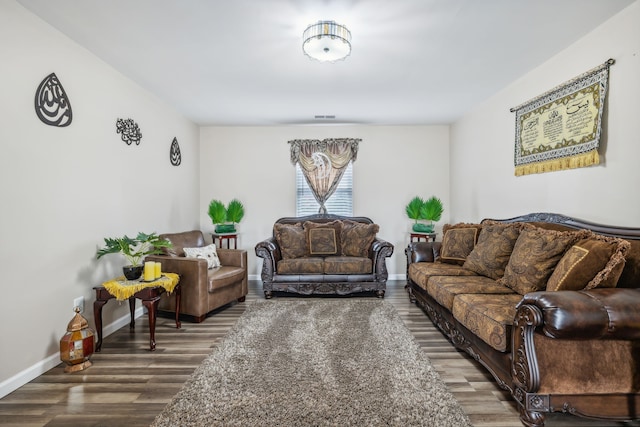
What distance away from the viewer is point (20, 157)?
89.5 inches

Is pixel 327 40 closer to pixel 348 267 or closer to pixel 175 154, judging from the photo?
pixel 348 267

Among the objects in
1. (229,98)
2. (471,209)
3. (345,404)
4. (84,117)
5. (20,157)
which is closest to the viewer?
(345,404)

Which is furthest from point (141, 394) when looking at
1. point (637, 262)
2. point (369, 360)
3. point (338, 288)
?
point (637, 262)

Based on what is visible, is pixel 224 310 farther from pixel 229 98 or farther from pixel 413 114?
pixel 413 114

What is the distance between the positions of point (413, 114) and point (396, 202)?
4.83 feet

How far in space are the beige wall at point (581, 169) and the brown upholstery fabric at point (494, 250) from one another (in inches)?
18.2

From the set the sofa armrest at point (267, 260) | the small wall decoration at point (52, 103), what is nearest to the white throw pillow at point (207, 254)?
the sofa armrest at point (267, 260)

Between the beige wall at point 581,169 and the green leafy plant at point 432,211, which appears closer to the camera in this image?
the beige wall at point 581,169

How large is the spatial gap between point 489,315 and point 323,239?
284 cm

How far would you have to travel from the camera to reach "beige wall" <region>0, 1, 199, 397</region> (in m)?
2.19

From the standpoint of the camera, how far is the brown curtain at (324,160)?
216 inches

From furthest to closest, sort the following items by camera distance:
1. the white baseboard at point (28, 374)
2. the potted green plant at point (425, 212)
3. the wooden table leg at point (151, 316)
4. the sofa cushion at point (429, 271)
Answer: the potted green plant at point (425, 212) < the sofa cushion at point (429, 271) < the wooden table leg at point (151, 316) < the white baseboard at point (28, 374)

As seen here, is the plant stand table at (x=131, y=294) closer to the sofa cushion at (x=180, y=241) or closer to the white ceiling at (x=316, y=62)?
the sofa cushion at (x=180, y=241)

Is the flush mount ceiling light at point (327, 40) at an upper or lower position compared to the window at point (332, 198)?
upper
